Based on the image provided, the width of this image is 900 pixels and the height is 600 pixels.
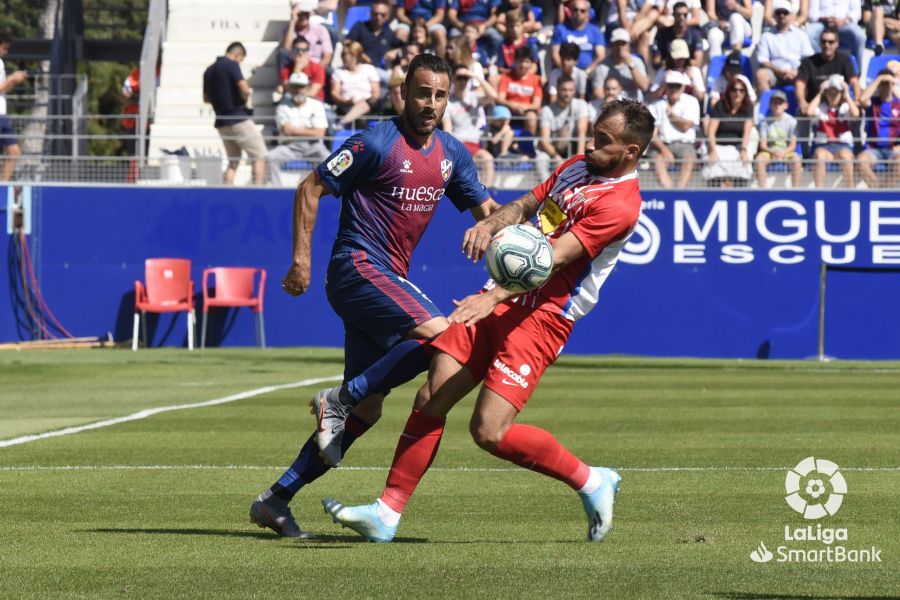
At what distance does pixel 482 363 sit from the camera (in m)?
7.32

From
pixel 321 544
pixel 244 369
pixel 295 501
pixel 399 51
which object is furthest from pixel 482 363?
pixel 399 51

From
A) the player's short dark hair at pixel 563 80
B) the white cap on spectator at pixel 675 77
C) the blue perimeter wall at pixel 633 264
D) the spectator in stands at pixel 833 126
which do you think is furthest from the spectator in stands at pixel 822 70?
the player's short dark hair at pixel 563 80

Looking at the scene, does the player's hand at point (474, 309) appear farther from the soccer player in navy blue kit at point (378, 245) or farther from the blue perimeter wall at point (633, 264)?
the blue perimeter wall at point (633, 264)

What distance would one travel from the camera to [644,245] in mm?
24250

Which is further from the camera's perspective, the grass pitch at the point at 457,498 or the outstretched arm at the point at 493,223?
the outstretched arm at the point at 493,223

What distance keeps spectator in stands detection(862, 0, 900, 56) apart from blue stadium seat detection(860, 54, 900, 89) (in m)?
0.19

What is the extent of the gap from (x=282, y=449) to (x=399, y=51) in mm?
15159

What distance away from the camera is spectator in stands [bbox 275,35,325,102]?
25688 millimetres

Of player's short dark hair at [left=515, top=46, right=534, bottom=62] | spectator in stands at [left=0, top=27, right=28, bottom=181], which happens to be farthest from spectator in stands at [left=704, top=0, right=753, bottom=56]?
spectator in stands at [left=0, top=27, right=28, bottom=181]

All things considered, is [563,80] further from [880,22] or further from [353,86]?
[880,22]

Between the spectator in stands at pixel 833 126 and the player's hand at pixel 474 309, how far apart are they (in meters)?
17.9

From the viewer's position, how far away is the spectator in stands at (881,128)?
78.2 feet

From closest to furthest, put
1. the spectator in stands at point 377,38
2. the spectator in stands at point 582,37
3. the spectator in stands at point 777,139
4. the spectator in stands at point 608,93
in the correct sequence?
the spectator in stands at point 777,139
the spectator in stands at point 608,93
the spectator in stands at point 582,37
the spectator in stands at point 377,38

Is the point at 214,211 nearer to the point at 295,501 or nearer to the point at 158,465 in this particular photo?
the point at 158,465
